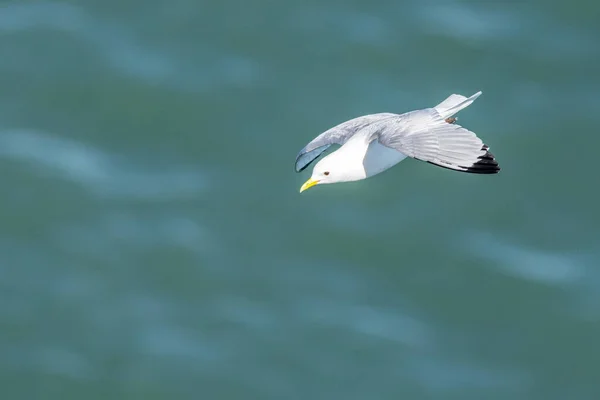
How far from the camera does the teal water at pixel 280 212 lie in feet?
41.1

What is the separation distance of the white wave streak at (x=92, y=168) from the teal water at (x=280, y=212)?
0.02 m

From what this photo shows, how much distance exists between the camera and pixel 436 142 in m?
10.7

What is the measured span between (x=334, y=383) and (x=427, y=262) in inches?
54.4

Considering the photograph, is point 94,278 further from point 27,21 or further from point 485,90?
point 485,90

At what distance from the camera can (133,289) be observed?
1288 centimetres

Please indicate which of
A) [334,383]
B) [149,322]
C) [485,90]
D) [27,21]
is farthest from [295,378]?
[27,21]

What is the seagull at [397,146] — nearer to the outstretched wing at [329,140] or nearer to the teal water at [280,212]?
the outstretched wing at [329,140]

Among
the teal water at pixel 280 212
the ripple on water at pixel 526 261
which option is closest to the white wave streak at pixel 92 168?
the teal water at pixel 280 212

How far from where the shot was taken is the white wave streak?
13406 mm

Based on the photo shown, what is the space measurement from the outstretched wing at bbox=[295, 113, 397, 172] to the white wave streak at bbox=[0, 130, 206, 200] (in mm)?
1615

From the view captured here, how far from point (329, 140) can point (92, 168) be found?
271 centimetres

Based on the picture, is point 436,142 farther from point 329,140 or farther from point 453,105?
point 329,140

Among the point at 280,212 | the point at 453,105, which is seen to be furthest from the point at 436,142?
the point at 280,212

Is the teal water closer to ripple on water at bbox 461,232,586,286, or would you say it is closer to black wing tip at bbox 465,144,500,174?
ripple on water at bbox 461,232,586,286
